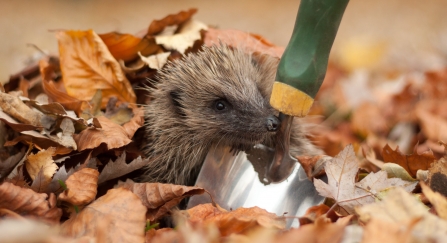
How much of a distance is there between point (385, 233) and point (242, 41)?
89.8 inches

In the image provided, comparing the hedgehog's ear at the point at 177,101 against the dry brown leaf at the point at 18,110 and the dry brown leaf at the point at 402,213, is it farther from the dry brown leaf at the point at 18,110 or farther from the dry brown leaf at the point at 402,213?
the dry brown leaf at the point at 402,213

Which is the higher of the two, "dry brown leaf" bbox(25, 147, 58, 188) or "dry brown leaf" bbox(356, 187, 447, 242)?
"dry brown leaf" bbox(356, 187, 447, 242)

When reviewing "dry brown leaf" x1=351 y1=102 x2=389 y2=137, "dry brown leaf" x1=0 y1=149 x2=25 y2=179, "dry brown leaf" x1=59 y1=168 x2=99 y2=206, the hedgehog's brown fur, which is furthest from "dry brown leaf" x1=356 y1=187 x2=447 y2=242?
"dry brown leaf" x1=351 y1=102 x2=389 y2=137

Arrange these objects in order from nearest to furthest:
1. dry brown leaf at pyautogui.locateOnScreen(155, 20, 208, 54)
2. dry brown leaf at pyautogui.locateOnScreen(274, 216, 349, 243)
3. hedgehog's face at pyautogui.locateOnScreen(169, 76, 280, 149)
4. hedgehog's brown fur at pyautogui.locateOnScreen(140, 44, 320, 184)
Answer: dry brown leaf at pyautogui.locateOnScreen(274, 216, 349, 243), hedgehog's face at pyautogui.locateOnScreen(169, 76, 280, 149), hedgehog's brown fur at pyautogui.locateOnScreen(140, 44, 320, 184), dry brown leaf at pyautogui.locateOnScreen(155, 20, 208, 54)

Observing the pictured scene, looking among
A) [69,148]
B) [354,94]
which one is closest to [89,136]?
[69,148]

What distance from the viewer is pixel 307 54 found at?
2.36 metres

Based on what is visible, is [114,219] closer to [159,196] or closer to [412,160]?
[159,196]

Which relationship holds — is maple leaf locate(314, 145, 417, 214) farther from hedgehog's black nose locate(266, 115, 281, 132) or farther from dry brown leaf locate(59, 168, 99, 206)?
dry brown leaf locate(59, 168, 99, 206)

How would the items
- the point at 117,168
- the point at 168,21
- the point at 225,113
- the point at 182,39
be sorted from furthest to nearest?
the point at 168,21
the point at 182,39
the point at 225,113
the point at 117,168

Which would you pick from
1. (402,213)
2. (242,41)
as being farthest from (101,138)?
(402,213)

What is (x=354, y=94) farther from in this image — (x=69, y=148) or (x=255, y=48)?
(x=69, y=148)

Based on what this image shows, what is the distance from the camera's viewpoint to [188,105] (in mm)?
3244

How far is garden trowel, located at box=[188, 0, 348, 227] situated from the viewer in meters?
2.33

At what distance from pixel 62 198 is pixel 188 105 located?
1.17 m
